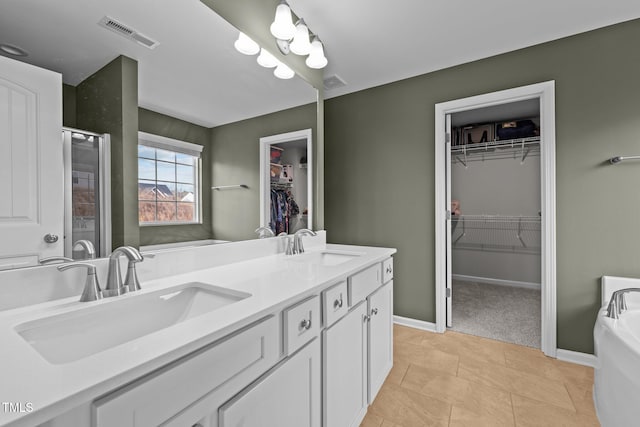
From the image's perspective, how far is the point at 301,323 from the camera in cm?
101

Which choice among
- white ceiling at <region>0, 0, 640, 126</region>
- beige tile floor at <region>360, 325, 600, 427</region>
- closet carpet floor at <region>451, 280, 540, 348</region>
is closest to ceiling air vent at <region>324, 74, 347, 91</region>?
white ceiling at <region>0, 0, 640, 126</region>

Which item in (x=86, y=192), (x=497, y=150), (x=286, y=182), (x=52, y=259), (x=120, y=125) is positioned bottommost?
(x=52, y=259)

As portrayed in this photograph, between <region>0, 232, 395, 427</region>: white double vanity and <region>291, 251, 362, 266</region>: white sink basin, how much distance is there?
31cm

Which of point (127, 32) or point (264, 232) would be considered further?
point (264, 232)

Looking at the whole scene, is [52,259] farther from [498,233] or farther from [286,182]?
[498,233]

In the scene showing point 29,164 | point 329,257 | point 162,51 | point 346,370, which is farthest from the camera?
point 329,257

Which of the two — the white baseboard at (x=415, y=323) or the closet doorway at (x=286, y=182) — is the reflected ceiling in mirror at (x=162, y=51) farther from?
the white baseboard at (x=415, y=323)

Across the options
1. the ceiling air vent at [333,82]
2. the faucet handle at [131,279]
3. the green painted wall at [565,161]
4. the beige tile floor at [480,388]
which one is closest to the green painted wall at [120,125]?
the faucet handle at [131,279]

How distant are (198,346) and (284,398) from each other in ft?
1.43

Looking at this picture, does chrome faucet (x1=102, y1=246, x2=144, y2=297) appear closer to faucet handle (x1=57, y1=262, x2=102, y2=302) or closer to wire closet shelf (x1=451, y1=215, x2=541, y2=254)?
faucet handle (x1=57, y1=262, x2=102, y2=302)

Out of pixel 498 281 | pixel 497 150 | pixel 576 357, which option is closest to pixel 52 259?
pixel 576 357

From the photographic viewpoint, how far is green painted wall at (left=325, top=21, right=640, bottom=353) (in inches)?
77.4

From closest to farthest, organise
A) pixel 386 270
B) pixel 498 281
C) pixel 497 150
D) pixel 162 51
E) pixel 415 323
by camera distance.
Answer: pixel 162 51
pixel 386 270
pixel 415 323
pixel 497 150
pixel 498 281

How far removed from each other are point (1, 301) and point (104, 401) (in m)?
0.62
